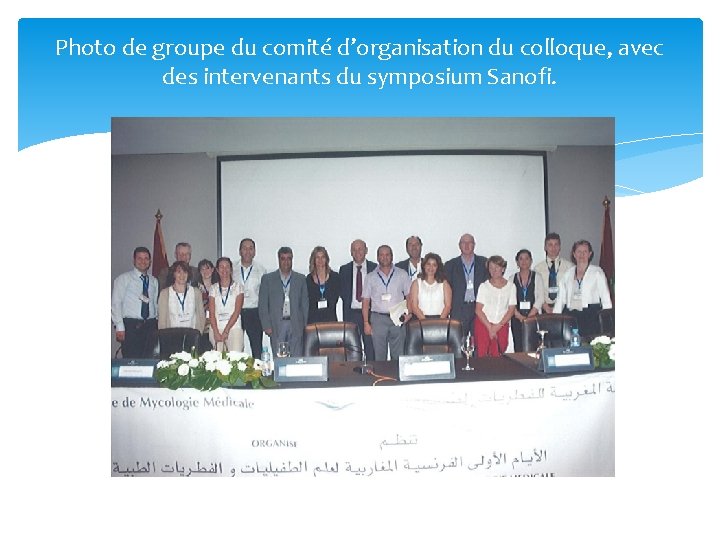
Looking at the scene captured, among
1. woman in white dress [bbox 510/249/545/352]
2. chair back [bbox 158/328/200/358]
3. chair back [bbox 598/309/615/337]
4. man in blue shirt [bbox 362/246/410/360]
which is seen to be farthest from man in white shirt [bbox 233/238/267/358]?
chair back [bbox 598/309/615/337]

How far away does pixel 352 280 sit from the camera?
568 centimetres

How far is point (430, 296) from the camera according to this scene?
17.8 ft

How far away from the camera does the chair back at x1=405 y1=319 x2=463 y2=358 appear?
4887 millimetres

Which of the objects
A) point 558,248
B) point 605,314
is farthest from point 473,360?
point 558,248

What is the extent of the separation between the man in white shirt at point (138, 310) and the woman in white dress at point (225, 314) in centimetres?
42

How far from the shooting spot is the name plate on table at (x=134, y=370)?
4281 mm

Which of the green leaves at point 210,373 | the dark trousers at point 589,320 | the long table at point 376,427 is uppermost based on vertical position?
the dark trousers at point 589,320

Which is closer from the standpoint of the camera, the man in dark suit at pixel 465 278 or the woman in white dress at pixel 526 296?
the woman in white dress at pixel 526 296

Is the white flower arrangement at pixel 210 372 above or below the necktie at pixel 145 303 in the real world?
below

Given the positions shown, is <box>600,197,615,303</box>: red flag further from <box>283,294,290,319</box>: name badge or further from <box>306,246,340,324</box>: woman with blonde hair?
<box>283,294,290,319</box>: name badge

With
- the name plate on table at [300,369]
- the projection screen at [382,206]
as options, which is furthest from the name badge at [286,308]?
the name plate on table at [300,369]

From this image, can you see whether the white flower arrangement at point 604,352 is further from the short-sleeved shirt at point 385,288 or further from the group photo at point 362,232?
the short-sleeved shirt at point 385,288

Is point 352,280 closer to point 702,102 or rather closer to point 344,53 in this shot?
point 344,53

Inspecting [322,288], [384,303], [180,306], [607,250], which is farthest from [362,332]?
[607,250]
